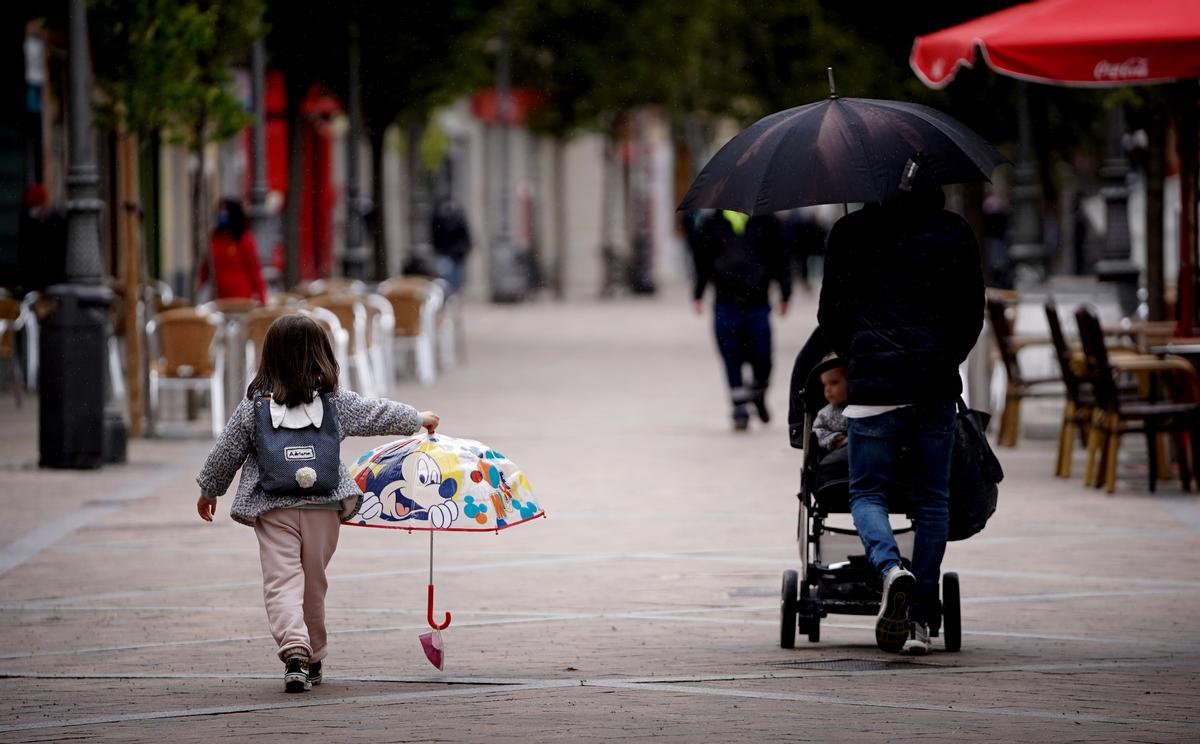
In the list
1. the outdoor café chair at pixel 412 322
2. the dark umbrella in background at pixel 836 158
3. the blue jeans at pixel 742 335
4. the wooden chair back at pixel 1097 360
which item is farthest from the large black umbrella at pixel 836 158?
the outdoor café chair at pixel 412 322

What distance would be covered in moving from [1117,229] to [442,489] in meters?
14.6

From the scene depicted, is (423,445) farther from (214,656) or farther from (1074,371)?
(1074,371)

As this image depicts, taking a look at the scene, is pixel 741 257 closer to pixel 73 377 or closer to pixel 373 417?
pixel 73 377

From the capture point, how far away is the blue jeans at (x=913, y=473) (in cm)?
721

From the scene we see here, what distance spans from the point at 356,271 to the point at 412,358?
12.0 feet

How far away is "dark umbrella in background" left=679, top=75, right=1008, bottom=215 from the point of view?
7.25m

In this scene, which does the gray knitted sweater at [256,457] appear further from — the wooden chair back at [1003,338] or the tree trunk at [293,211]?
the tree trunk at [293,211]

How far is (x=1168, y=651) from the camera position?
7617 mm

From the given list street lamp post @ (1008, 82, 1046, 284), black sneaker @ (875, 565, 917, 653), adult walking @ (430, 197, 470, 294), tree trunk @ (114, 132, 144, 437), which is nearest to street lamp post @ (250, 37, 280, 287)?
tree trunk @ (114, 132, 144, 437)

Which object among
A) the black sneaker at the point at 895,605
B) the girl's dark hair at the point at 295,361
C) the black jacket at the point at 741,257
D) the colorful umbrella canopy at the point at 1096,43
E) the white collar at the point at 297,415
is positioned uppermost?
the colorful umbrella canopy at the point at 1096,43

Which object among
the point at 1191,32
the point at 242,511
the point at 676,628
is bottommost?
the point at 676,628

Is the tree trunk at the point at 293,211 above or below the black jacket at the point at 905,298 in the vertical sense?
above

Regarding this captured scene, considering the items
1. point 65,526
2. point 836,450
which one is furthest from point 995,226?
point 836,450

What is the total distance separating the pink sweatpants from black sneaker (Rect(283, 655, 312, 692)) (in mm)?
31
